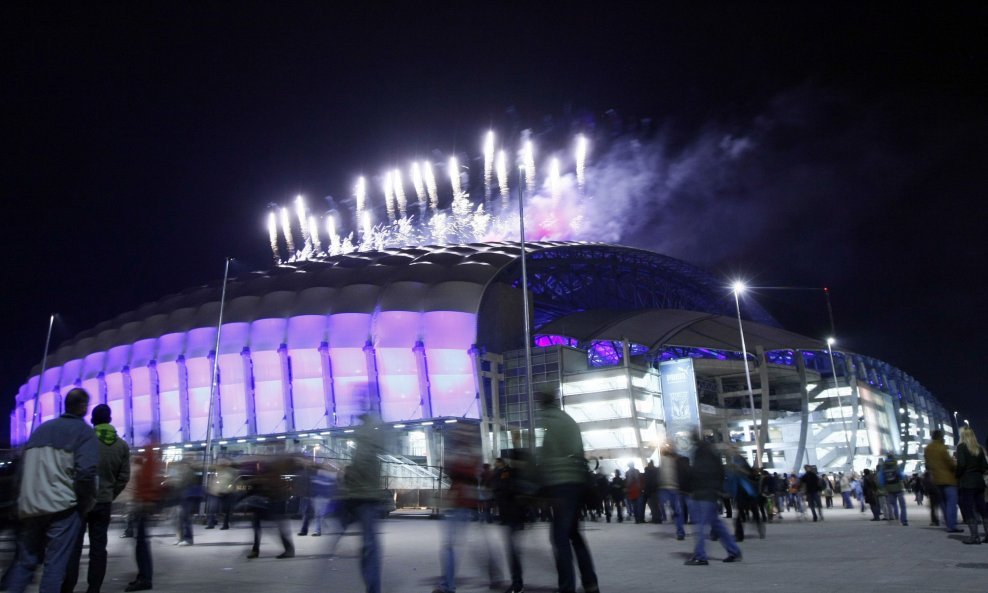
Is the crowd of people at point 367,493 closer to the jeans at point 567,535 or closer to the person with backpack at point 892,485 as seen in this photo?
the jeans at point 567,535

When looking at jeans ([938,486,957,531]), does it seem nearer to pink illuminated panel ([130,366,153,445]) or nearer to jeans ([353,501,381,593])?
jeans ([353,501,381,593])

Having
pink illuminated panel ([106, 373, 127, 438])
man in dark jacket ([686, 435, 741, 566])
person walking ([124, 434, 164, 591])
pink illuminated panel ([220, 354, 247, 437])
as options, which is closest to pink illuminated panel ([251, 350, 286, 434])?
pink illuminated panel ([220, 354, 247, 437])

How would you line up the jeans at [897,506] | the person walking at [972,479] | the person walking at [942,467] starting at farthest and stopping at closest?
the jeans at [897,506]
the person walking at [942,467]
the person walking at [972,479]

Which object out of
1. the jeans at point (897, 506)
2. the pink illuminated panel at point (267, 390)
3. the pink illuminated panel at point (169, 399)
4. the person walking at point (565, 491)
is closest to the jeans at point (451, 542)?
the person walking at point (565, 491)

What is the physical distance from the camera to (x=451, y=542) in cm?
746

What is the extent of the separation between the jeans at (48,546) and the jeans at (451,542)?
346 cm

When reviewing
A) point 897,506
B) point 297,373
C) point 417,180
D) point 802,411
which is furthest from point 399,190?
point 897,506

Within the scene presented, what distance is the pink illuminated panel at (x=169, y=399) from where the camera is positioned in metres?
49.5

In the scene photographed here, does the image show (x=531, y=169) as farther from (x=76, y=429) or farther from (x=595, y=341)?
(x=76, y=429)

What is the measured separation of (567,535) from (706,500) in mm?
4293

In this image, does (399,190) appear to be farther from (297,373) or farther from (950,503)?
(950,503)

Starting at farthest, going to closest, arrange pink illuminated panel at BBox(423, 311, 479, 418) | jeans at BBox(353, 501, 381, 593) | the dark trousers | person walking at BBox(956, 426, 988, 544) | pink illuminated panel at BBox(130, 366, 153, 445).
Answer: pink illuminated panel at BBox(130, 366, 153, 445), pink illuminated panel at BBox(423, 311, 479, 418), person walking at BBox(956, 426, 988, 544), the dark trousers, jeans at BBox(353, 501, 381, 593)

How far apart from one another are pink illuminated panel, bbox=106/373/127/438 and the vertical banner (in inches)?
1551

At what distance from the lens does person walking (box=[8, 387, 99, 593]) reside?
18.0 feet
